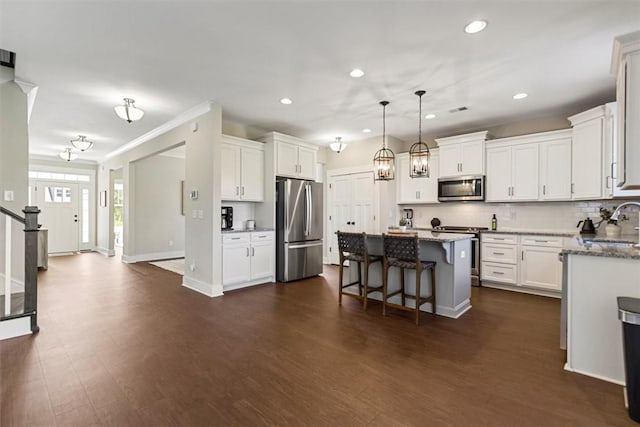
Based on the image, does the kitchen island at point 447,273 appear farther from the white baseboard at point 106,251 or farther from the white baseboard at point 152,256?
the white baseboard at point 106,251

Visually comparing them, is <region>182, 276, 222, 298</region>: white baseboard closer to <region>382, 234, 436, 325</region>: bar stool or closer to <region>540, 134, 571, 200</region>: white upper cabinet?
<region>382, 234, 436, 325</region>: bar stool

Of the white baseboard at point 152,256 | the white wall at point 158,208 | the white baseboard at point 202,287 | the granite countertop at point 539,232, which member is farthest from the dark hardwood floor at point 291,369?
the white wall at point 158,208

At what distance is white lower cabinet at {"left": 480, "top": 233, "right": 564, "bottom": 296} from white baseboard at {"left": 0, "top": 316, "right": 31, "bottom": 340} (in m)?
6.00

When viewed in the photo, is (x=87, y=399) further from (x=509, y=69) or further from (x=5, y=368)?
(x=509, y=69)

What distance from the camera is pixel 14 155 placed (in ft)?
12.5

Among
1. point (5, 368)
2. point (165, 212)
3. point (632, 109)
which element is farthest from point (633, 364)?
point (165, 212)

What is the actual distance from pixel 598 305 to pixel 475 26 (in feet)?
7.94

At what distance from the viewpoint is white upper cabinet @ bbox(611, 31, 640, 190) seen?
2.16 m

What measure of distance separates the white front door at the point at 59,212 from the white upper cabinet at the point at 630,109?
11.4 metres

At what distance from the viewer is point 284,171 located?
5.51 metres

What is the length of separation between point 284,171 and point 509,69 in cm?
360

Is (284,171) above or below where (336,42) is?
below

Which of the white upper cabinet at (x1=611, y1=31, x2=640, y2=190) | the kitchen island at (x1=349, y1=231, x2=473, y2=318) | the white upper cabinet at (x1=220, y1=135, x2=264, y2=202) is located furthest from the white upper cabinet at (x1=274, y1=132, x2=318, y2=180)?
the white upper cabinet at (x1=611, y1=31, x2=640, y2=190)

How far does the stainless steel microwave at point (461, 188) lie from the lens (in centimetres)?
528
